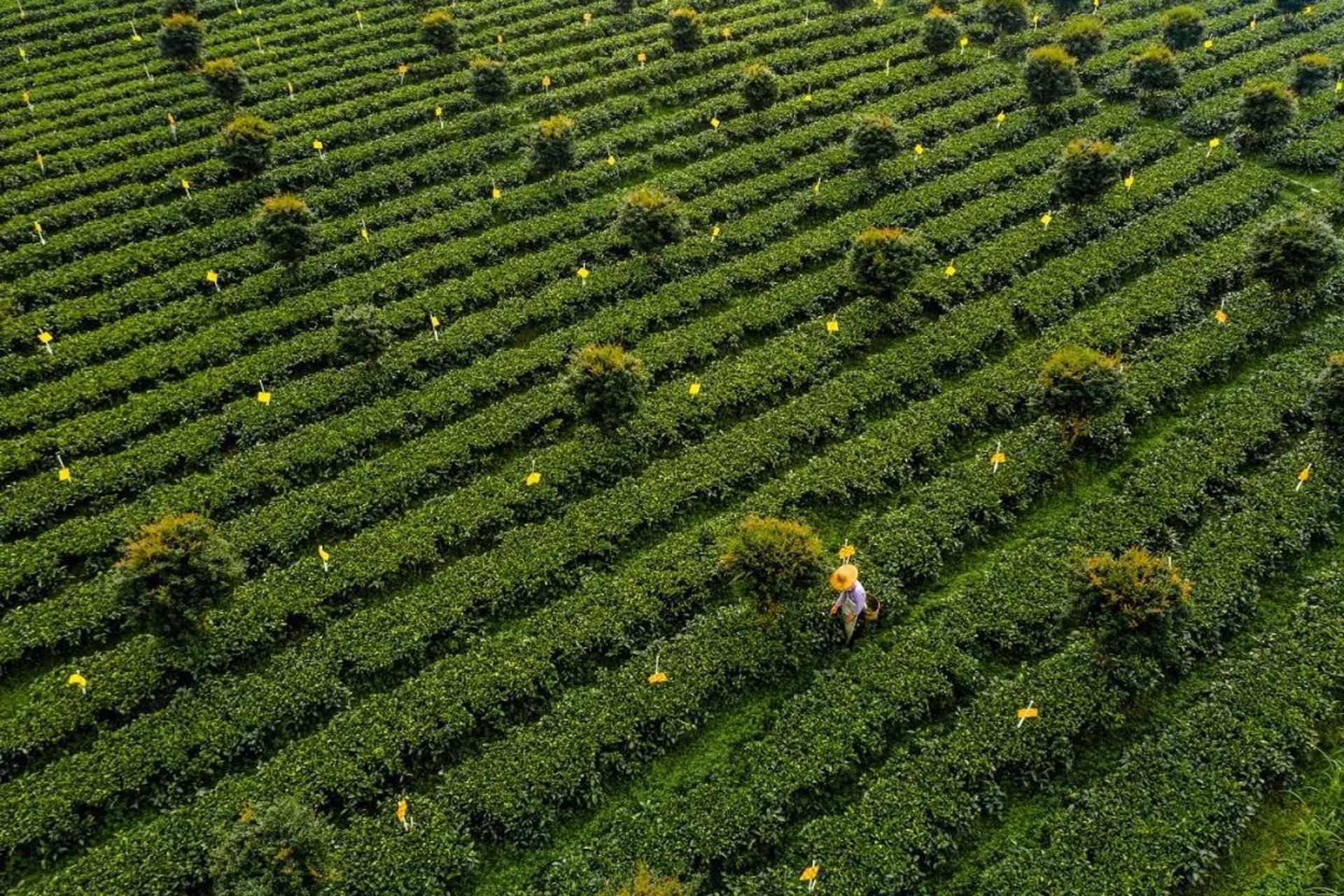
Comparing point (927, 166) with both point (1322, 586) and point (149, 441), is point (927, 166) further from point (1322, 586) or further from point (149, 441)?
point (149, 441)

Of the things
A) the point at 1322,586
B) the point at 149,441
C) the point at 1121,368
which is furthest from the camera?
the point at 149,441

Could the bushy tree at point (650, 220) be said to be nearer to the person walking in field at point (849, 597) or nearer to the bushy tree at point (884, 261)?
the bushy tree at point (884, 261)

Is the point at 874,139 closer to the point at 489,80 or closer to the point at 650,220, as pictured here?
the point at 650,220

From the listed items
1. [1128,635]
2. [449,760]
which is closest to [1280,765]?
[1128,635]

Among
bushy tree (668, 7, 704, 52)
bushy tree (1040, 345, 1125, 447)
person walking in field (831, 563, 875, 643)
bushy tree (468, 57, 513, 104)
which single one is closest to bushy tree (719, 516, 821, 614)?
person walking in field (831, 563, 875, 643)

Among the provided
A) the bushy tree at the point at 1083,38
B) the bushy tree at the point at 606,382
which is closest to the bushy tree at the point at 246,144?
the bushy tree at the point at 606,382
